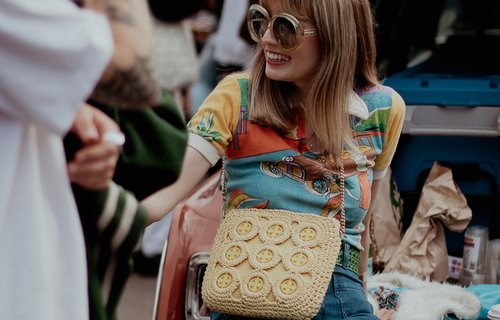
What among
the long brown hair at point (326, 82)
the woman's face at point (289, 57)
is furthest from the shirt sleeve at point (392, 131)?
the woman's face at point (289, 57)

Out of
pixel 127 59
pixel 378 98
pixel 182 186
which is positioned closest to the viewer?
pixel 127 59

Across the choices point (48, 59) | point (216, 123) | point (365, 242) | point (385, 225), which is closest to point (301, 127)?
point (216, 123)

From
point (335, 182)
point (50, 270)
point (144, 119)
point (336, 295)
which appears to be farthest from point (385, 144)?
point (50, 270)

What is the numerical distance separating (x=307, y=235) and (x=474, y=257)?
1197 mm

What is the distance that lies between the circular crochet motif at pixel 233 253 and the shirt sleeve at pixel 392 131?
527mm

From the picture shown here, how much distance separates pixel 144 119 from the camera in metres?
1.49

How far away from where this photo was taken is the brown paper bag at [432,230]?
3.29 m

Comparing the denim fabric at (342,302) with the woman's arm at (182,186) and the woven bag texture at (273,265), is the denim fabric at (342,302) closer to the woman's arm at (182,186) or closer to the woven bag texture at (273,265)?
the woven bag texture at (273,265)

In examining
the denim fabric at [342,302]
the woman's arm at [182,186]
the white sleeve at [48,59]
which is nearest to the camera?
the white sleeve at [48,59]

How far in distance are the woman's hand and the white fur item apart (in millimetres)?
1664

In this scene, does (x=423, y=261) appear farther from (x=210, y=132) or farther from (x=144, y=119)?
(x=144, y=119)

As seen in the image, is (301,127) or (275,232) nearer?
(275,232)

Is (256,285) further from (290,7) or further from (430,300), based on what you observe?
(430,300)

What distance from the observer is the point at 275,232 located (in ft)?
7.60
